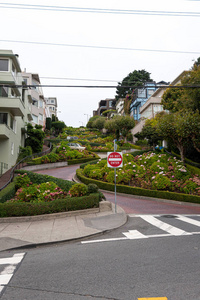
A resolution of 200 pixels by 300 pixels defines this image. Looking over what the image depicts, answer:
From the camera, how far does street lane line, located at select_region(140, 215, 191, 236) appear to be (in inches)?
344

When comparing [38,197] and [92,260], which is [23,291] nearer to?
[92,260]

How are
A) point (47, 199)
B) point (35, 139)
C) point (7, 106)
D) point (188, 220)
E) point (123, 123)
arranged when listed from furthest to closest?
point (123, 123), point (35, 139), point (7, 106), point (47, 199), point (188, 220)

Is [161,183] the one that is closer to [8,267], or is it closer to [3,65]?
[8,267]

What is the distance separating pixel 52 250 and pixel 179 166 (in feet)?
49.2

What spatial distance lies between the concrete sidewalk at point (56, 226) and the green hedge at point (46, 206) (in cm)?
24

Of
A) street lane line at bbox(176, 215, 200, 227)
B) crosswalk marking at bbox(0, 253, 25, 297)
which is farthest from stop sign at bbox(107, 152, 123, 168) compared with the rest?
crosswalk marking at bbox(0, 253, 25, 297)

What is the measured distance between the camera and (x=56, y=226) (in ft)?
30.6

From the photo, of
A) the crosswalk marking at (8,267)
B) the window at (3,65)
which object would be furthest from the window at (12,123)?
the crosswalk marking at (8,267)

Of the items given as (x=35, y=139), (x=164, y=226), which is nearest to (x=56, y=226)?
(x=164, y=226)

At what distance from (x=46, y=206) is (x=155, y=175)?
36.0 feet

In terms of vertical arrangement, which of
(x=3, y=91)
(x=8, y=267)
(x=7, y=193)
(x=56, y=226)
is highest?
(x=3, y=91)

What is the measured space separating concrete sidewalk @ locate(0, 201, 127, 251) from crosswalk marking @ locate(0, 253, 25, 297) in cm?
74

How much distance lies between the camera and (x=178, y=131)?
61.7 ft

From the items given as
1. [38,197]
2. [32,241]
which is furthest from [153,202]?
[32,241]
